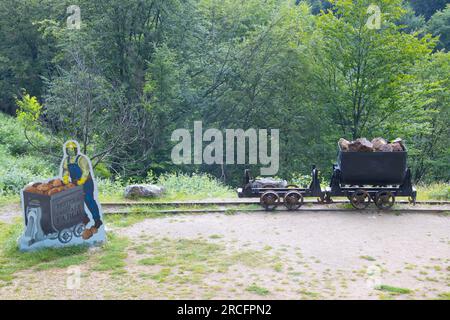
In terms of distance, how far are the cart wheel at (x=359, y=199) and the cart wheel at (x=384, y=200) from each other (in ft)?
0.74

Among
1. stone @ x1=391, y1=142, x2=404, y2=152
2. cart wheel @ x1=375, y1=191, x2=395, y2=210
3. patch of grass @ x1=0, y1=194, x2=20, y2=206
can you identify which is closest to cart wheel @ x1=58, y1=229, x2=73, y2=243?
patch of grass @ x1=0, y1=194, x2=20, y2=206

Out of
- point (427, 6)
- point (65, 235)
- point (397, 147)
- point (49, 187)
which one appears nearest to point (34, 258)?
point (65, 235)

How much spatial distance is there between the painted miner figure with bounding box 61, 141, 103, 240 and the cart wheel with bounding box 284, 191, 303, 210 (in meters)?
4.41

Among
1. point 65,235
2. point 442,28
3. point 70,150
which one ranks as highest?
point 442,28

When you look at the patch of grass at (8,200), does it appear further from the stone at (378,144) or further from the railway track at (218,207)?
the stone at (378,144)

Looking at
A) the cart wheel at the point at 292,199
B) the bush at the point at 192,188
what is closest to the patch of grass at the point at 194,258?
the cart wheel at the point at 292,199

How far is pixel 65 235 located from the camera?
8.66m

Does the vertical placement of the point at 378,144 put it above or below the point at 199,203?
above

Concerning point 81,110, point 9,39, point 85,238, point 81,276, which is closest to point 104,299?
point 81,276

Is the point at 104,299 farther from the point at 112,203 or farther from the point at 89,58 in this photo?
the point at 89,58

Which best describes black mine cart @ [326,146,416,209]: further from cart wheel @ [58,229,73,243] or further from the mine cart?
cart wheel @ [58,229,73,243]

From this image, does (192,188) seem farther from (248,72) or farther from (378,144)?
(248,72)

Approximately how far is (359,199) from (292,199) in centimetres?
154

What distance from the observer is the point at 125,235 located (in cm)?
962
